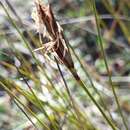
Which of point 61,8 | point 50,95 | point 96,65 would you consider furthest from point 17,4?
point 50,95

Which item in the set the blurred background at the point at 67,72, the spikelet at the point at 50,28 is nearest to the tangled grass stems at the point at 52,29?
the spikelet at the point at 50,28

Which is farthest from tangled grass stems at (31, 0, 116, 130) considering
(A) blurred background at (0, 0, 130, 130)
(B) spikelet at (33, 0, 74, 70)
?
(A) blurred background at (0, 0, 130, 130)

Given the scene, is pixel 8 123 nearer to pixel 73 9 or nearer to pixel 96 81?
pixel 96 81

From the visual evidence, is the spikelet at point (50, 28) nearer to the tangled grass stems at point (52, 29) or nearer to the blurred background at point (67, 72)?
the tangled grass stems at point (52, 29)

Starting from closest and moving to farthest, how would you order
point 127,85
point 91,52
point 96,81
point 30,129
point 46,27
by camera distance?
point 46,27 < point 30,129 < point 96,81 < point 127,85 < point 91,52

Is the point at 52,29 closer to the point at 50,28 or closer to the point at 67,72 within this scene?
the point at 50,28

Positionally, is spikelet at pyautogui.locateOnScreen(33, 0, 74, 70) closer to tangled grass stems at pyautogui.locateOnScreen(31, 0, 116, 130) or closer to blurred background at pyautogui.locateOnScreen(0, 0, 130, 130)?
tangled grass stems at pyautogui.locateOnScreen(31, 0, 116, 130)
